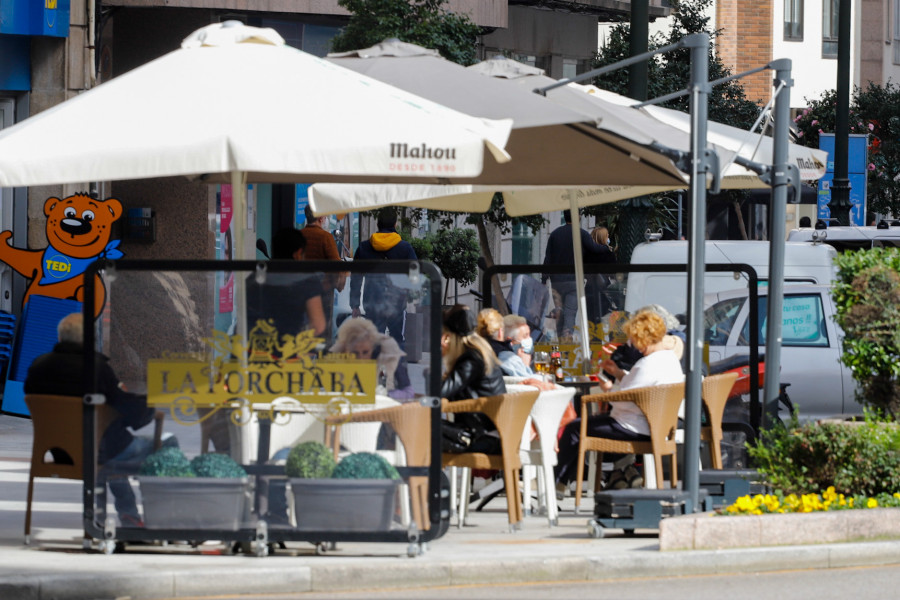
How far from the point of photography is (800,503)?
9570mm

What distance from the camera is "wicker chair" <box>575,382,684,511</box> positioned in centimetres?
1055

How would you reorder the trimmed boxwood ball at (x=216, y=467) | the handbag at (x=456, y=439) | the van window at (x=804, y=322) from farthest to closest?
1. the van window at (x=804, y=322)
2. the handbag at (x=456, y=439)
3. the trimmed boxwood ball at (x=216, y=467)

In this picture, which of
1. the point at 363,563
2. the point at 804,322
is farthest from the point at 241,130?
the point at 804,322

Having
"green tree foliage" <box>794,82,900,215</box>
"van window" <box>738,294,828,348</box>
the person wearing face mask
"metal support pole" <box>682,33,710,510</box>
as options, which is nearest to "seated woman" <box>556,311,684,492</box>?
the person wearing face mask

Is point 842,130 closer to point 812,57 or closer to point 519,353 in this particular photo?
point 519,353

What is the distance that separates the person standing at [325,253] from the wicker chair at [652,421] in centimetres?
241

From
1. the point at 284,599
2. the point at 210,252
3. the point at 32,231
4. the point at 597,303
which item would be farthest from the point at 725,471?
the point at 210,252

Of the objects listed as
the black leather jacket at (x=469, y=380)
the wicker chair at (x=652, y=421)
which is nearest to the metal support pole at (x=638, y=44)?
the wicker chair at (x=652, y=421)

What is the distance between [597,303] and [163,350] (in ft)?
15.8

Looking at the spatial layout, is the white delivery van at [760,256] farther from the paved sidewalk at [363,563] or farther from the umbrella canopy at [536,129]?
the paved sidewalk at [363,563]

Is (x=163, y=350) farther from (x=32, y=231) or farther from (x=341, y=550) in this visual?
(x=32, y=231)

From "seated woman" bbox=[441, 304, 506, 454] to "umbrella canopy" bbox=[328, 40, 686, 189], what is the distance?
4.32ft

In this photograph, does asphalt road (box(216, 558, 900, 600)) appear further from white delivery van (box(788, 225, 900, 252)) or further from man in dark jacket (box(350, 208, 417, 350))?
white delivery van (box(788, 225, 900, 252))

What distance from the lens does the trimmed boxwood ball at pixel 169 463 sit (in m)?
8.88
